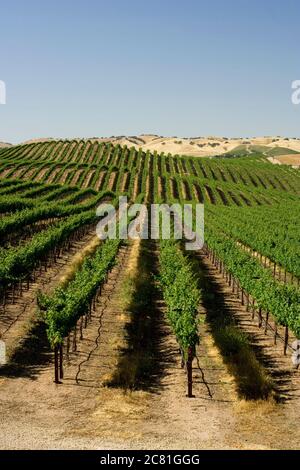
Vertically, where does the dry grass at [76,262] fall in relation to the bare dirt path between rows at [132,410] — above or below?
above

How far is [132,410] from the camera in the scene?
19031 mm

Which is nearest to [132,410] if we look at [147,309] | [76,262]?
[147,309]

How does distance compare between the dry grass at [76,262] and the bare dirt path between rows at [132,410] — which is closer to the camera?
the bare dirt path between rows at [132,410]

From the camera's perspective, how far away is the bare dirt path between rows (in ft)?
54.4

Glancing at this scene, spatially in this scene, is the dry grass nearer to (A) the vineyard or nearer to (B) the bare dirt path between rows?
(A) the vineyard

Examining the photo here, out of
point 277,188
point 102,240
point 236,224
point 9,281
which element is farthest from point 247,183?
point 9,281

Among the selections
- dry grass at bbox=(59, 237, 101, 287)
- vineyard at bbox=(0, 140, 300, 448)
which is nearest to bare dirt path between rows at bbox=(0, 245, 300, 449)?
vineyard at bbox=(0, 140, 300, 448)

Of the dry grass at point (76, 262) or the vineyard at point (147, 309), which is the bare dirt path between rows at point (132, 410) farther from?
the dry grass at point (76, 262)

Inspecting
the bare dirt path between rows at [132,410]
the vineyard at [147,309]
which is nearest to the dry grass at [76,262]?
the vineyard at [147,309]

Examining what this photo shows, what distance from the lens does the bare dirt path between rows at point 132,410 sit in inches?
653

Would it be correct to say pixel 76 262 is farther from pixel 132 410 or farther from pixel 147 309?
pixel 132 410

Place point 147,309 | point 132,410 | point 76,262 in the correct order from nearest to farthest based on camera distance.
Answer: point 132,410 → point 147,309 → point 76,262

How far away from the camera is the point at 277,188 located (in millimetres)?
121562

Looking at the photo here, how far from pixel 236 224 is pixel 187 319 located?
4436 centimetres
